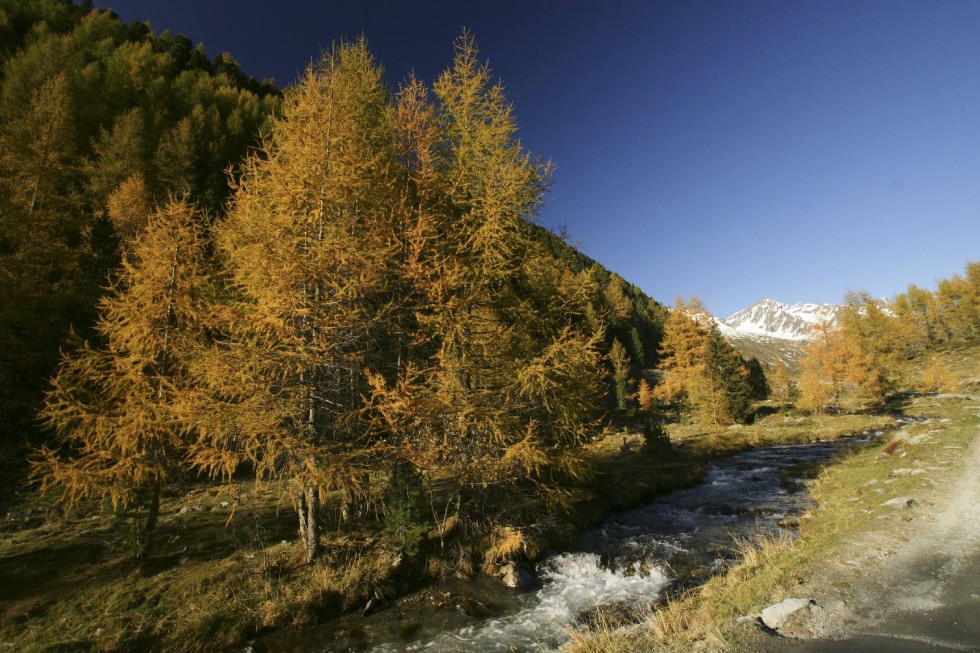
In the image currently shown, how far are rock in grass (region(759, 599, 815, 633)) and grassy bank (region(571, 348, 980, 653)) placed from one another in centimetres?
26

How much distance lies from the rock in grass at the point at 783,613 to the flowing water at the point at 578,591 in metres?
2.61

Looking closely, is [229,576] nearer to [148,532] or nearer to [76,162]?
[148,532]

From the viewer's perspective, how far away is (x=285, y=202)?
898 cm

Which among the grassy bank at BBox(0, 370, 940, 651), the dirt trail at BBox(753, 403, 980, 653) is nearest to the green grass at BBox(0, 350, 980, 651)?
the grassy bank at BBox(0, 370, 940, 651)

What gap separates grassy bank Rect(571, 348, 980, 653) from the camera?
521cm

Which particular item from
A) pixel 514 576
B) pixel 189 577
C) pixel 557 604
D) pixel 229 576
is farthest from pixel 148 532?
pixel 557 604

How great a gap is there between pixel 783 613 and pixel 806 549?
3.52 m

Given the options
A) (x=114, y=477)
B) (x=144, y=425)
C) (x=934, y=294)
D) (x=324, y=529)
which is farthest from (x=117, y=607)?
(x=934, y=294)

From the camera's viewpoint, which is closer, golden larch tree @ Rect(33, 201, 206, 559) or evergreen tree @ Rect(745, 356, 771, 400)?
golden larch tree @ Rect(33, 201, 206, 559)

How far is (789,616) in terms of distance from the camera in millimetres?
5148

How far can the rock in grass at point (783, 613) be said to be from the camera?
506cm

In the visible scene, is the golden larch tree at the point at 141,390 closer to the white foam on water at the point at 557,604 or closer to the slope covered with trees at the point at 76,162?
the slope covered with trees at the point at 76,162

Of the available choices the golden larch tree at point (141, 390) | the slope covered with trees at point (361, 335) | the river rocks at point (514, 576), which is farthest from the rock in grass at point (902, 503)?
the golden larch tree at point (141, 390)

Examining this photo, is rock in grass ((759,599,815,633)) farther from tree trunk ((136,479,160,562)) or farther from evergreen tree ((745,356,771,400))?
evergreen tree ((745,356,771,400))
